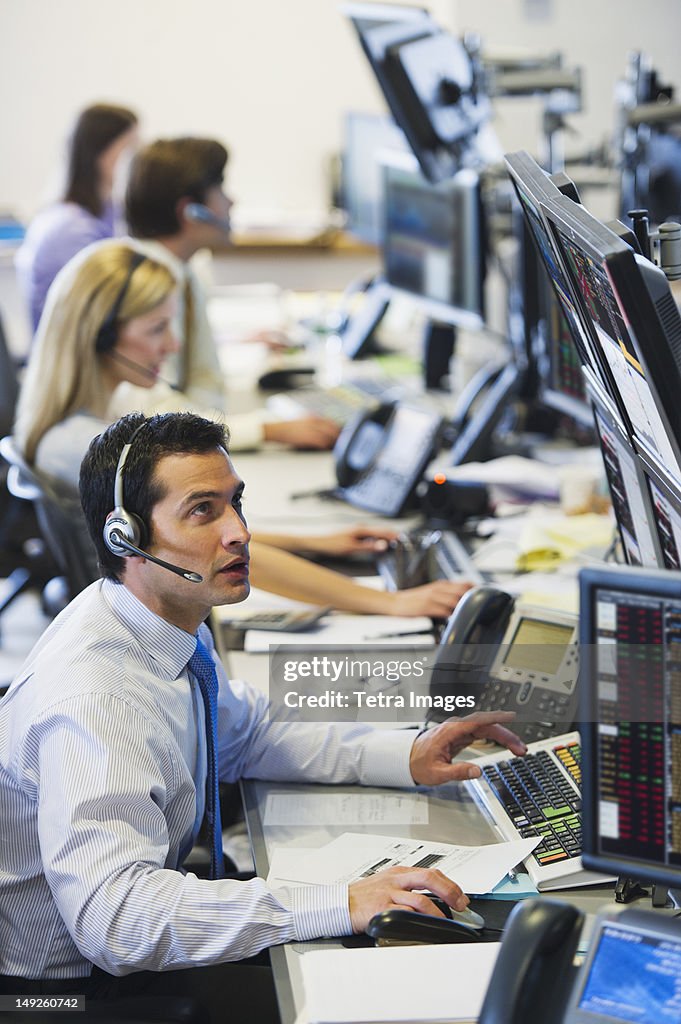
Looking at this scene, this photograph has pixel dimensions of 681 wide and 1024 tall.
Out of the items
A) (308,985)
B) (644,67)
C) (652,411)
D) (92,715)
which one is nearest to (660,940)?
(308,985)

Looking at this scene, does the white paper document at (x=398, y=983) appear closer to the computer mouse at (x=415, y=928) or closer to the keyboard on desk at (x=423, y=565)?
the computer mouse at (x=415, y=928)

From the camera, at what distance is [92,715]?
127cm

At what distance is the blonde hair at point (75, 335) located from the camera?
92.1 inches

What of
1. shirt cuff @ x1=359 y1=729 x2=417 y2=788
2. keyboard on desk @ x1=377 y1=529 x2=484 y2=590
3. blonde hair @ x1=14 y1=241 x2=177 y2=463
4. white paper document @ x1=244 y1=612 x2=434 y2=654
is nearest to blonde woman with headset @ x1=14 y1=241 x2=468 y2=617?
blonde hair @ x1=14 y1=241 x2=177 y2=463

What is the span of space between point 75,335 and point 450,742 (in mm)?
1162

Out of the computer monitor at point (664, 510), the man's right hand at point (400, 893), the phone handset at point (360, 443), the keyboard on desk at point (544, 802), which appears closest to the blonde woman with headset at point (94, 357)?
the phone handset at point (360, 443)

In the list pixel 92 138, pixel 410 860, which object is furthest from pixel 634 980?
pixel 92 138

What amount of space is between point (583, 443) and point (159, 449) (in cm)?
180

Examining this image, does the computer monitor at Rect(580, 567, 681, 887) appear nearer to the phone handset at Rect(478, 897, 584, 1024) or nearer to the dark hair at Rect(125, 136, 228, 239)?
the phone handset at Rect(478, 897, 584, 1024)

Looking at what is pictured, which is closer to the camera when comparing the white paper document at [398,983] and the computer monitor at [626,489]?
the white paper document at [398,983]

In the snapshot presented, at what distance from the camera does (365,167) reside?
170 inches

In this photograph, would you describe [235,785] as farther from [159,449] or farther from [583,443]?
[583,443]

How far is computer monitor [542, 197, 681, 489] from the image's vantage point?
1027 mm

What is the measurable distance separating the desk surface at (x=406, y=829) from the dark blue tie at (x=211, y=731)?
45 mm
